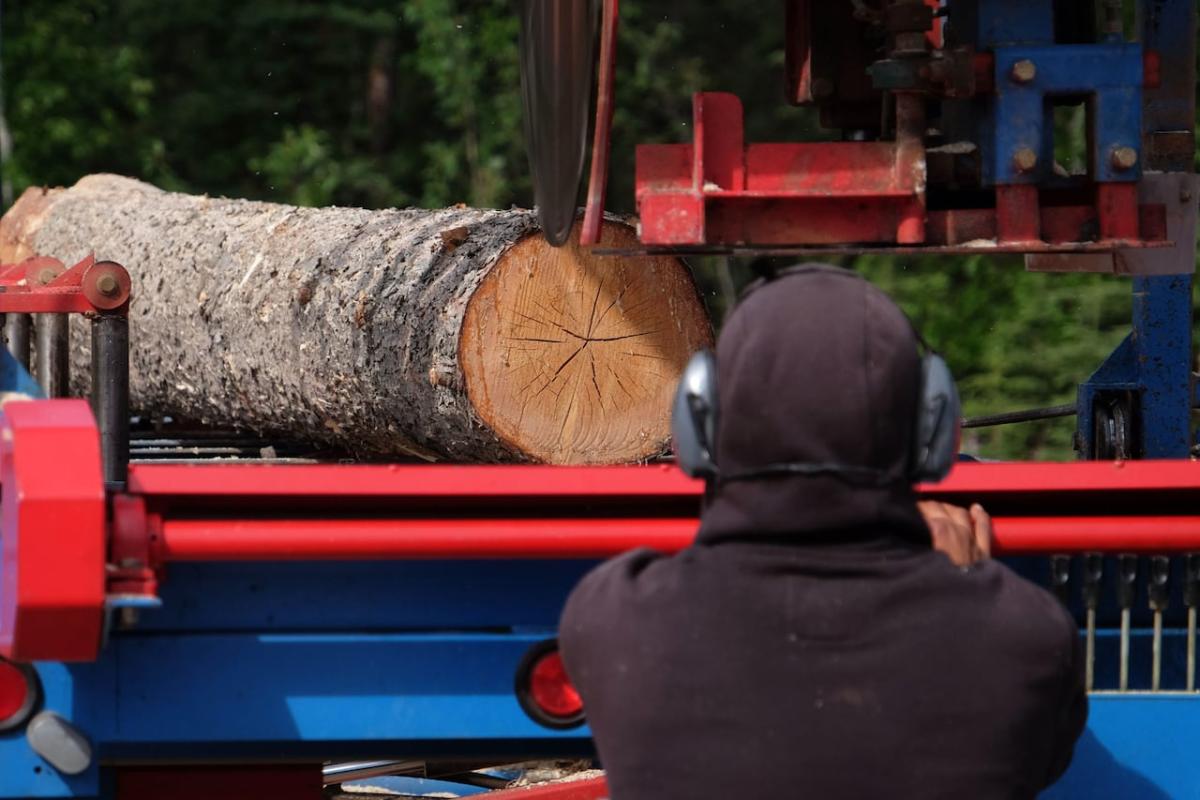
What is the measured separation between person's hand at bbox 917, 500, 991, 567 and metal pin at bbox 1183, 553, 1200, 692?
317mm

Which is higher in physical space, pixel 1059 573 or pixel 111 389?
pixel 111 389

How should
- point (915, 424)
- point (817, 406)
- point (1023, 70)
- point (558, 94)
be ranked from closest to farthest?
point (817, 406)
point (915, 424)
point (1023, 70)
point (558, 94)

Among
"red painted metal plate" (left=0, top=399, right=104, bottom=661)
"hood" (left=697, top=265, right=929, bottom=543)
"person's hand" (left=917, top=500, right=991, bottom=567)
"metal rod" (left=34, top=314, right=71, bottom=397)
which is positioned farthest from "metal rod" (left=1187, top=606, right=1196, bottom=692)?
"metal rod" (left=34, top=314, right=71, bottom=397)

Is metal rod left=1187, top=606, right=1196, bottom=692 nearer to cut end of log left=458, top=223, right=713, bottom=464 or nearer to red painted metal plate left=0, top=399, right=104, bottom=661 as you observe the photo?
red painted metal plate left=0, top=399, right=104, bottom=661

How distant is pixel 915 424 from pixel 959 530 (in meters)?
0.35

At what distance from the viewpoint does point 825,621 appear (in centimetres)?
188

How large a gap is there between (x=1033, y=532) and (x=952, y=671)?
21.9 inches

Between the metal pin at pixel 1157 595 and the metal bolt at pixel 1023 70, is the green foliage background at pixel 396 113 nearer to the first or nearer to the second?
the metal bolt at pixel 1023 70

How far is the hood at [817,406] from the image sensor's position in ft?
6.02

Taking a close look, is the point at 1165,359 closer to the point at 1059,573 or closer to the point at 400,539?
the point at 1059,573

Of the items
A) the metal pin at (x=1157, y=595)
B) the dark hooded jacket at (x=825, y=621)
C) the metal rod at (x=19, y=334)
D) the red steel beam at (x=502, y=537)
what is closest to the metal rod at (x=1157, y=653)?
the metal pin at (x=1157, y=595)

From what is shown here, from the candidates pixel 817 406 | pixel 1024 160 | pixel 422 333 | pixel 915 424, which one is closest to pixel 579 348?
pixel 422 333

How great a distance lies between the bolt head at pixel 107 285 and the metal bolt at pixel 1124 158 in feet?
6.34

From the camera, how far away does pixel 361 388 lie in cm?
460
